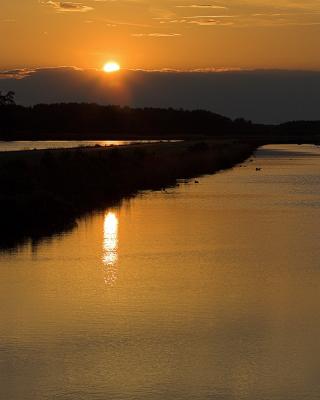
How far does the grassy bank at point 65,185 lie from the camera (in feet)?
96.0

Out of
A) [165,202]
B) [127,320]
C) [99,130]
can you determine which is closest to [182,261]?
[127,320]

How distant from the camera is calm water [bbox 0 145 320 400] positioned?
1234 centimetres

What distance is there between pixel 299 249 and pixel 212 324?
920cm

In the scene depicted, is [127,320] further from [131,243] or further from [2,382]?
[131,243]

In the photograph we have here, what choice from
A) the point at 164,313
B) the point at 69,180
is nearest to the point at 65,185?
the point at 69,180

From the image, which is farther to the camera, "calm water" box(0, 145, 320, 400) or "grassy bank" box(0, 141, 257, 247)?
"grassy bank" box(0, 141, 257, 247)

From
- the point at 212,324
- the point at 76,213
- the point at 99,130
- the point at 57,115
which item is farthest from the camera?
the point at 99,130

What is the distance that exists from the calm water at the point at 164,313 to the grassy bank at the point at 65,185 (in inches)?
55.0

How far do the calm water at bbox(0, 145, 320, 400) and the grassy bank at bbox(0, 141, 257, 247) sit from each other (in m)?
1.40

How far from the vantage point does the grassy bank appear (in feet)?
96.0

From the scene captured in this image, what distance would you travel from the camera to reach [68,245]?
24719mm

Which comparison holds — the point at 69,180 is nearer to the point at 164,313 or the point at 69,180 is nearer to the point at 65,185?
the point at 65,185

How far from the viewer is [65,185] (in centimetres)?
3862

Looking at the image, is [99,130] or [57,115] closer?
[57,115]
